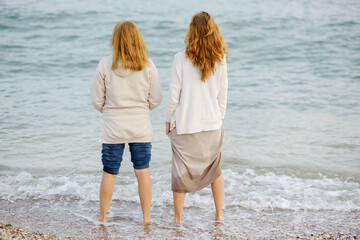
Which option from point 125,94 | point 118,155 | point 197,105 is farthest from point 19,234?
point 197,105

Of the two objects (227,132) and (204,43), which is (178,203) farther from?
(227,132)

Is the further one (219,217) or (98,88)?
(219,217)

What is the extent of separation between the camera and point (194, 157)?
3.66 m

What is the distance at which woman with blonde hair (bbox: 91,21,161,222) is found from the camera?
3.40 meters

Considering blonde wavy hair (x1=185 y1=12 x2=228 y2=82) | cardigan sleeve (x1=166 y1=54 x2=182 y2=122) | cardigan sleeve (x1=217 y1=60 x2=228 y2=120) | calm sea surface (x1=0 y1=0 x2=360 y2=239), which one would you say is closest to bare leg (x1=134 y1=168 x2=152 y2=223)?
calm sea surface (x1=0 y1=0 x2=360 y2=239)

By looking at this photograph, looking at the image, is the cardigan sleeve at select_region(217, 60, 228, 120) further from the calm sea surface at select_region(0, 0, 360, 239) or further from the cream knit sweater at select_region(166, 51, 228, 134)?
the calm sea surface at select_region(0, 0, 360, 239)

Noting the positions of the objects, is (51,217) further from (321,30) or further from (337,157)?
(321,30)

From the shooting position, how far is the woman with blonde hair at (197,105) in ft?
11.1

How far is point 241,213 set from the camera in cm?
430

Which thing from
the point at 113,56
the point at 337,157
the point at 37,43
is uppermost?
the point at 113,56

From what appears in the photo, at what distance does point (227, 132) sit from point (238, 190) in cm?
224

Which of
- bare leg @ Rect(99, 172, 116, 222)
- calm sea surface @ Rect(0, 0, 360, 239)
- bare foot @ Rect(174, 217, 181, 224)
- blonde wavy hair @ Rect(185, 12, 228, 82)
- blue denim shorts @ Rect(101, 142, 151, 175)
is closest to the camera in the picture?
blonde wavy hair @ Rect(185, 12, 228, 82)

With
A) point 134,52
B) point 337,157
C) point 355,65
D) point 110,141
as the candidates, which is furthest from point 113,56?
point 355,65

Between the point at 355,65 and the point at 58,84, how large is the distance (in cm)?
744
